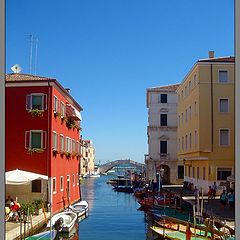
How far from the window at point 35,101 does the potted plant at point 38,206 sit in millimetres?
850

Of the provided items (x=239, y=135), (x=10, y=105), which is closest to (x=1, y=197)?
(x=239, y=135)

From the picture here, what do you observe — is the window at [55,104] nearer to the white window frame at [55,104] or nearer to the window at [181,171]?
the white window frame at [55,104]

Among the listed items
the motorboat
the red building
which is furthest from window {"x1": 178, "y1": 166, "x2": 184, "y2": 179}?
the red building

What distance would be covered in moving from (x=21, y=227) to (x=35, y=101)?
3.53 ft

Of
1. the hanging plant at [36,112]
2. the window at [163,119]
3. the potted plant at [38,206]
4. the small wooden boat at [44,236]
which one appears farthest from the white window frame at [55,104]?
the small wooden boat at [44,236]

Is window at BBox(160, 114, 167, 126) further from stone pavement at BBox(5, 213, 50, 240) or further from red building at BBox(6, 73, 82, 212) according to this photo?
stone pavement at BBox(5, 213, 50, 240)

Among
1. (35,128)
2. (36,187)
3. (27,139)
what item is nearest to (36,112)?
(35,128)

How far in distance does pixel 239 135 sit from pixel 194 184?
5050 millimetres

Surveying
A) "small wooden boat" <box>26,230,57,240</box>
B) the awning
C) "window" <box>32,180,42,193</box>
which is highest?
the awning

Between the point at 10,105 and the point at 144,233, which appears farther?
the point at 144,233

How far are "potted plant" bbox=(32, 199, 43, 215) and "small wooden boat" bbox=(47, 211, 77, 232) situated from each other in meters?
0.15

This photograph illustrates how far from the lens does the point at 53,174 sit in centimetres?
369

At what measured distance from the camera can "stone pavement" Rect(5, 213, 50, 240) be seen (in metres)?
3.33

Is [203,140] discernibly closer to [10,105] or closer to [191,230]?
→ [191,230]
